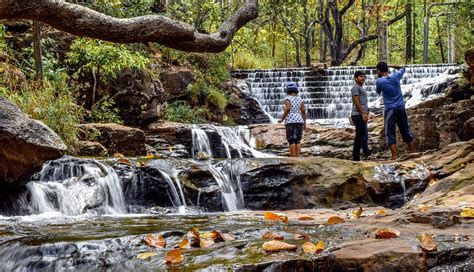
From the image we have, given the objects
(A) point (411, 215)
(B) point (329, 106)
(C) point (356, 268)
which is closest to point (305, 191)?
(A) point (411, 215)

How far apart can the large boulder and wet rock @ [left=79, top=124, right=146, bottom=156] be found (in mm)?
4130

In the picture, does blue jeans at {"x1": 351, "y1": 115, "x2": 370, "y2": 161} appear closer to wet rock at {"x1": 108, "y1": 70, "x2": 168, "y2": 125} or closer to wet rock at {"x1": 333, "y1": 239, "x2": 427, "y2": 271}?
wet rock at {"x1": 108, "y1": 70, "x2": 168, "y2": 125}

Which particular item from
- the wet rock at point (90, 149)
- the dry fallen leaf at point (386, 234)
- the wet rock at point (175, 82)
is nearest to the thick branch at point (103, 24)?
the dry fallen leaf at point (386, 234)

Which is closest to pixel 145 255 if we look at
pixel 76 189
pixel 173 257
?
pixel 173 257

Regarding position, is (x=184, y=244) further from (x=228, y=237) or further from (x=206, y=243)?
(x=228, y=237)

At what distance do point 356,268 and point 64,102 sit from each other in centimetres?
815

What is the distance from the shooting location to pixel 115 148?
11109 millimetres

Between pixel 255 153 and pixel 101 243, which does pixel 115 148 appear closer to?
pixel 255 153

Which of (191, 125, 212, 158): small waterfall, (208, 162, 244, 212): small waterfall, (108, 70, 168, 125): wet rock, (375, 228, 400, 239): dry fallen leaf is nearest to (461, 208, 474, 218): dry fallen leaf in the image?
(375, 228, 400, 239): dry fallen leaf

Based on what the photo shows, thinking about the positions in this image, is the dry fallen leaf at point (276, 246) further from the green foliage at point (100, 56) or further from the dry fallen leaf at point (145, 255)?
the green foliage at point (100, 56)

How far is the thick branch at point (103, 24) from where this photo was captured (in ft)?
8.92

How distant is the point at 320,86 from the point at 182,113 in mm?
6436

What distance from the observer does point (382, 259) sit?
10.6 feet

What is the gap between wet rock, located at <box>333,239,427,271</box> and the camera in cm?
319
